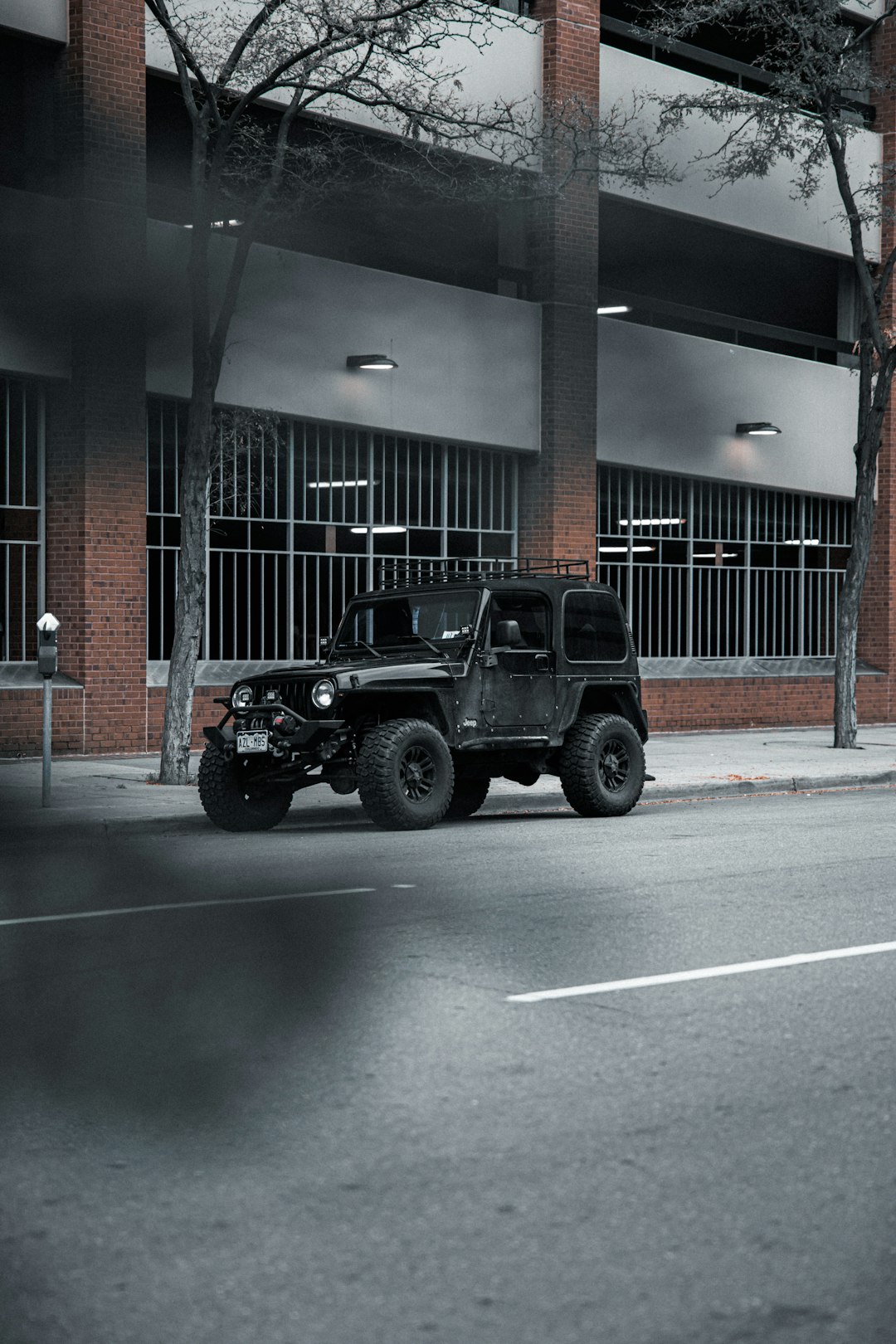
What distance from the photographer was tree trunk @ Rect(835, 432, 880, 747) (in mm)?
21375

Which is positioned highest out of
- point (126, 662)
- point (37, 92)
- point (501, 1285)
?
point (37, 92)

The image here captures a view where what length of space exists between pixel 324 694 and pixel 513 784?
4.38 m

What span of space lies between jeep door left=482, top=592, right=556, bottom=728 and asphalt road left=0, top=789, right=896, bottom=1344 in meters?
3.91

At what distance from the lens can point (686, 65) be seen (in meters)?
25.6

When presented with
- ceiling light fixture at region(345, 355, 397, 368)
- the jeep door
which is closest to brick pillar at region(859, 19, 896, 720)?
ceiling light fixture at region(345, 355, 397, 368)

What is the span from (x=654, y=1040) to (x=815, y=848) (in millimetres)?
5629

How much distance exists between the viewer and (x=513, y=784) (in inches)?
626

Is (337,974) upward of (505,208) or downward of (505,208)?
downward

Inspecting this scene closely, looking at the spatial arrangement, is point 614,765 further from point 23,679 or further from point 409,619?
point 23,679

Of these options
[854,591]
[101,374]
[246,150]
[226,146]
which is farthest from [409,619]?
[854,591]

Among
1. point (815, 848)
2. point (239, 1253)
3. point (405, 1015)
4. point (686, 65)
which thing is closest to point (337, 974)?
point (405, 1015)

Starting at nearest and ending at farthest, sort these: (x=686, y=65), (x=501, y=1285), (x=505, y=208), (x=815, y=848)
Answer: (x=501, y=1285)
(x=815, y=848)
(x=505, y=208)
(x=686, y=65)

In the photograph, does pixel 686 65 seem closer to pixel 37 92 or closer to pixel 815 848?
pixel 37 92

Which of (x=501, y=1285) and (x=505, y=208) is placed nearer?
(x=501, y=1285)
